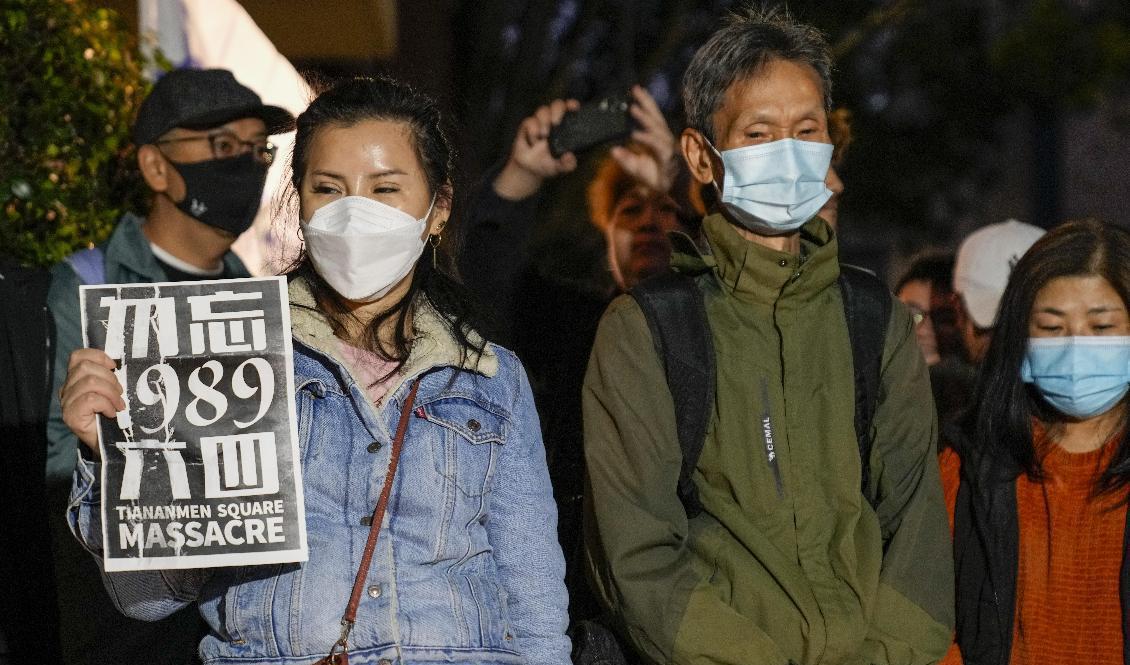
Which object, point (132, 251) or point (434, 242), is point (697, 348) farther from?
point (132, 251)

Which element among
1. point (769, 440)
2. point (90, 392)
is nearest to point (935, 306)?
point (769, 440)

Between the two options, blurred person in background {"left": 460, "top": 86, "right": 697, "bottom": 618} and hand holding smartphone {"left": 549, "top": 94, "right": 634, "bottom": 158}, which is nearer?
blurred person in background {"left": 460, "top": 86, "right": 697, "bottom": 618}

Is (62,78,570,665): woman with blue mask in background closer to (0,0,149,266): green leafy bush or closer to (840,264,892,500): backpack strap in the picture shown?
(840,264,892,500): backpack strap

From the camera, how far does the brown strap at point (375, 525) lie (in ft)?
9.33

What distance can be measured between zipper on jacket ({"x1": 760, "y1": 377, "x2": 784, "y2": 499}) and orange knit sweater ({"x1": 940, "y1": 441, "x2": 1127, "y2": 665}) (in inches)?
35.0

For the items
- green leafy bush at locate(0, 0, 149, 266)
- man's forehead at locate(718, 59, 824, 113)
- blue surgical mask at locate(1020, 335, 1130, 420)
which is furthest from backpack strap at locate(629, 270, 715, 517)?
green leafy bush at locate(0, 0, 149, 266)

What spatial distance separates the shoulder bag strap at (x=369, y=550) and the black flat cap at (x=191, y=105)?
2.02 metres

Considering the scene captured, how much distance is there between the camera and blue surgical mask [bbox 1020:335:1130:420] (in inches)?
154

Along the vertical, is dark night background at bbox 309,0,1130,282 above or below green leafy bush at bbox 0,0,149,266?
above

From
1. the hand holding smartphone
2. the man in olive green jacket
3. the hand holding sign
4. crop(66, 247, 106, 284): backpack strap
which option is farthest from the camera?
the hand holding smartphone

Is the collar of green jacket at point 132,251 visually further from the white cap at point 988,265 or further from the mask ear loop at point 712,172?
the white cap at point 988,265

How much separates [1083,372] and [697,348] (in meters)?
1.28

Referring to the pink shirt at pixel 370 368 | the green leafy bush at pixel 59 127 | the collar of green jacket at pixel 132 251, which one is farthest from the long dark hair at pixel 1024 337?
the green leafy bush at pixel 59 127

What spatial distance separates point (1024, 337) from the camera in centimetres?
405
